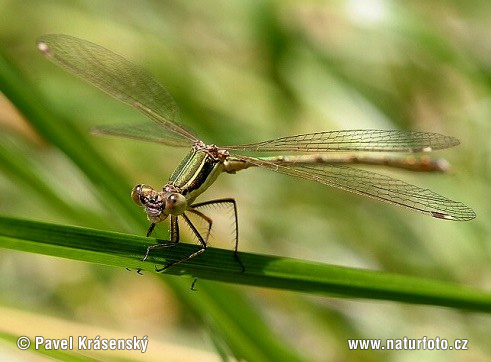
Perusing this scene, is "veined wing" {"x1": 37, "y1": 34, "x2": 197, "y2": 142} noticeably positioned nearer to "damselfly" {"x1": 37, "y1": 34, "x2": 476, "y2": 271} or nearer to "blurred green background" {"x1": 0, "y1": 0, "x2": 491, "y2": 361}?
"damselfly" {"x1": 37, "y1": 34, "x2": 476, "y2": 271}

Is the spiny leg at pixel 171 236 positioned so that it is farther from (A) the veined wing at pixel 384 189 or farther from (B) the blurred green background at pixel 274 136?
(B) the blurred green background at pixel 274 136

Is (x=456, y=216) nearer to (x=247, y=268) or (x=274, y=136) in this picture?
(x=247, y=268)

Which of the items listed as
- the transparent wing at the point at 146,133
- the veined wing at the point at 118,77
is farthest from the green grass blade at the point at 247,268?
the veined wing at the point at 118,77

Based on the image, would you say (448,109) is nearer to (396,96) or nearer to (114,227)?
(396,96)

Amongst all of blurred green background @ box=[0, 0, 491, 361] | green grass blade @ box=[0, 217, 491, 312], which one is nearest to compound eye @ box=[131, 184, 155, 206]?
green grass blade @ box=[0, 217, 491, 312]

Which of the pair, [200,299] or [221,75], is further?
[221,75]

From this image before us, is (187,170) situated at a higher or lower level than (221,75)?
lower

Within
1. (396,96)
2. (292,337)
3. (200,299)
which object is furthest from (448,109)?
(200,299)
